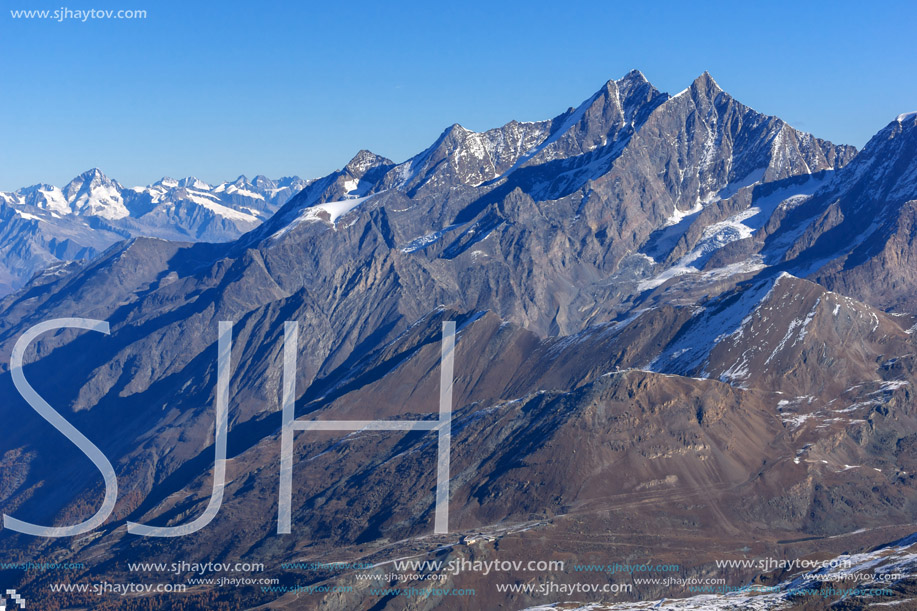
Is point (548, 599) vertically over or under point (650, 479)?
under

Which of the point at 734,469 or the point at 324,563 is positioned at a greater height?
the point at 734,469

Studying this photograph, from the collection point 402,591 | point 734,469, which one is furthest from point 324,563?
point 734,469

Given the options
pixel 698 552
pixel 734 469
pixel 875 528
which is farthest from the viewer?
pixel 734 469

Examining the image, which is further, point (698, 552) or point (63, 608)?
point (63, 608)

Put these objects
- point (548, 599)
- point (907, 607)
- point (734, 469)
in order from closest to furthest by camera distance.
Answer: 1. point (907, 607)
2. point (548, 599)
3. point (734, 469)

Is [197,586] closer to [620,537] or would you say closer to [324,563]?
[324,563]

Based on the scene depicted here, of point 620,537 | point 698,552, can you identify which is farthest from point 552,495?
point 698,552

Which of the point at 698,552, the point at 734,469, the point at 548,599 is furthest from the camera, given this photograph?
the point at 734,469

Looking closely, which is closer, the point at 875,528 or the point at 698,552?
the point at 698,552

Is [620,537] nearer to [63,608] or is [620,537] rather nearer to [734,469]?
[734,469]
